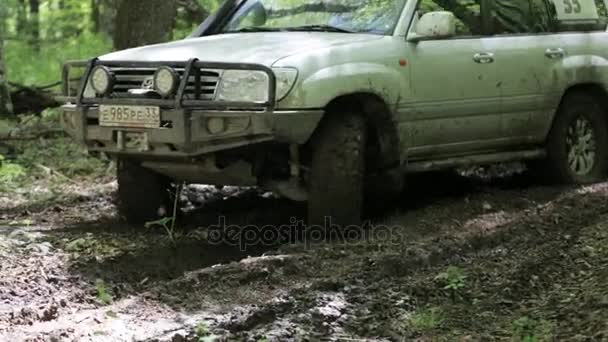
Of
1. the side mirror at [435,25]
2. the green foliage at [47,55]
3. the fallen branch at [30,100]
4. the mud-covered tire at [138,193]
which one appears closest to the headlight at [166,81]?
the mud-covered tire at [138,193]

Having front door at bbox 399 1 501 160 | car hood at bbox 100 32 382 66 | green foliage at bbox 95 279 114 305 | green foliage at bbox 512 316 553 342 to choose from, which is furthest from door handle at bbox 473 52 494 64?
green foliage at bbox 95 279 114 305

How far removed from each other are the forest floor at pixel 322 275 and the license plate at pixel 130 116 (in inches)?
31.6

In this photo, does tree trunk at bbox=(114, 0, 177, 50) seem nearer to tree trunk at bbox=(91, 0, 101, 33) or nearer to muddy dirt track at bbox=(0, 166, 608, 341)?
muddy dirt track at bbox=(0, 166, 608, 341)

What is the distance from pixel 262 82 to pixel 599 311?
8.32 feet

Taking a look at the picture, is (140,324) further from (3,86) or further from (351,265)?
(3,86)

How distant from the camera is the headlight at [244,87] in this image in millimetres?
5770

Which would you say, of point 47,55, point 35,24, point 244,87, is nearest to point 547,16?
point 244,87

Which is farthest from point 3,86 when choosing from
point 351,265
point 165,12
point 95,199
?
point 351,265

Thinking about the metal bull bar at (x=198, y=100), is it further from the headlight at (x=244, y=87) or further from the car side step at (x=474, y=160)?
the car side step at (x=474, y=160)

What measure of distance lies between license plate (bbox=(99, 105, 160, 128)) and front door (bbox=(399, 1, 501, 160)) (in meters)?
1.76

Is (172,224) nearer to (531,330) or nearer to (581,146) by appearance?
(531,330)

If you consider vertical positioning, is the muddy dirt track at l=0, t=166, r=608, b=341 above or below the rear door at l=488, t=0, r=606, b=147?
below

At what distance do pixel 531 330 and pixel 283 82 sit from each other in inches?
92.2

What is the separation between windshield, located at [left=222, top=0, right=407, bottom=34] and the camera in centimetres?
669
